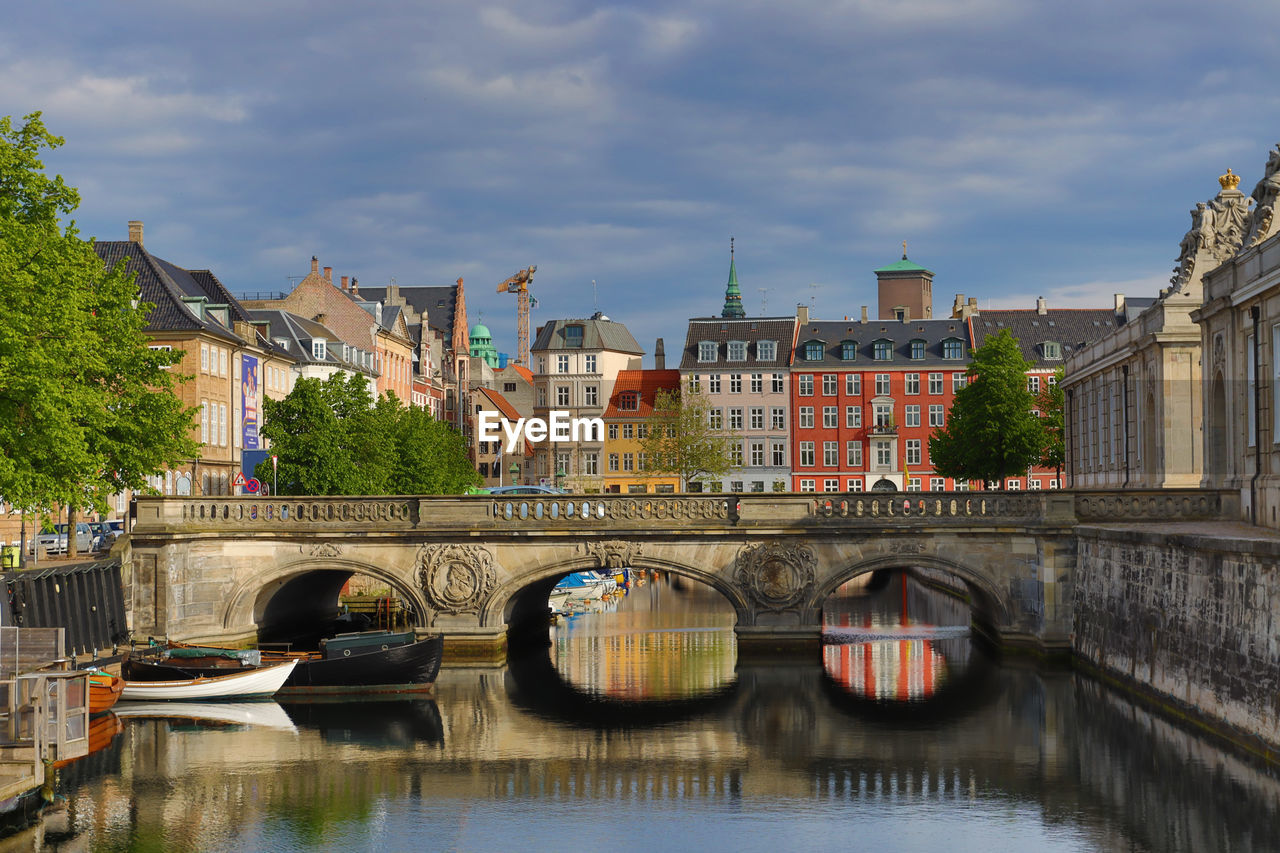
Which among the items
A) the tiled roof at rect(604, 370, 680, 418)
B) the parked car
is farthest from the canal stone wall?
the tiled roof at rect(604, 370, 680, 418)

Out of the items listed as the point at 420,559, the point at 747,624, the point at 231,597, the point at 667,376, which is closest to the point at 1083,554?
the point at 747,624

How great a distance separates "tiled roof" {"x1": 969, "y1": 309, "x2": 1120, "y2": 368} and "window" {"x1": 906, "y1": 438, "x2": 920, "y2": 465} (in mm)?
9448

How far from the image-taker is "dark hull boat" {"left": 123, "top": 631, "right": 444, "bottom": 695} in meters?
42.9

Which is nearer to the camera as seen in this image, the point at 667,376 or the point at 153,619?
the point at 153,619

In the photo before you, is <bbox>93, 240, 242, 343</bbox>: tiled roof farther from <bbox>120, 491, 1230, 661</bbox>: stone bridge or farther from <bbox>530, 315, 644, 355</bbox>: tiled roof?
<bbox>530, 315, 644, 355</bbox>: tiled roof

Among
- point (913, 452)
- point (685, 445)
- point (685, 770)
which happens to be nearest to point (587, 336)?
point (685, 445)

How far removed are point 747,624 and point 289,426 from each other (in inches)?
1209

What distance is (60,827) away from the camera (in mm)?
27891

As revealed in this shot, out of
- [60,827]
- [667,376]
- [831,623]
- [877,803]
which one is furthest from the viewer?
[667,376]

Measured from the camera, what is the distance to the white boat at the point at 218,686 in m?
41.8

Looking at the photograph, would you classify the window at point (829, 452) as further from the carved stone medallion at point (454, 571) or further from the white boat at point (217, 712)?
the white boat at point (217, 712)

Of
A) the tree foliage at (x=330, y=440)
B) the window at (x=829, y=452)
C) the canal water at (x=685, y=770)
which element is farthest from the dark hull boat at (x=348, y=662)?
the window at (x=829, y=452)

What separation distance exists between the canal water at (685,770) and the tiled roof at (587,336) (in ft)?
251

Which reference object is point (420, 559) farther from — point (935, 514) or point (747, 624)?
point (935, 514)
